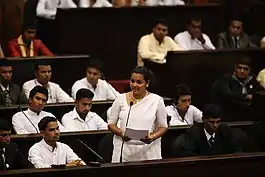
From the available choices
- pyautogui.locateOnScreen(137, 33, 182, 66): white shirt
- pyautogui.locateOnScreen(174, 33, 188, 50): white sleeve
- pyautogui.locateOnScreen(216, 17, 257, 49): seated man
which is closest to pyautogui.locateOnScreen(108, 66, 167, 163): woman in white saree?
pyautogui.locateOnScreen(137, 33, 182, 66): white shirt

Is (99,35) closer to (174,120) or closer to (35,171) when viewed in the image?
(174,120)

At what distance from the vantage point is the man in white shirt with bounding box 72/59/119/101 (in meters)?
7.80

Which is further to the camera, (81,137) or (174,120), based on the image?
(174,120)

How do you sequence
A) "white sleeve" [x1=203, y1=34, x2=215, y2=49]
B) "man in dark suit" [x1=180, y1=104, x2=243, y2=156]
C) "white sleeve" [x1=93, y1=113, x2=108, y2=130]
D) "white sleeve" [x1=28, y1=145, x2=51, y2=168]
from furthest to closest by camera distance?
"white sleeve" [x1=203, y1=34, x2=215, y2=49], "white sleeve" [x1=93, y1=113, x2=108, y2=130], "man in dark suit" [x1=180, y1=104, x2=243, y2=156], "white sleeve" [x1=28, y1=145, x2=51, y2=168]

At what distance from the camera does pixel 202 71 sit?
8.30 m

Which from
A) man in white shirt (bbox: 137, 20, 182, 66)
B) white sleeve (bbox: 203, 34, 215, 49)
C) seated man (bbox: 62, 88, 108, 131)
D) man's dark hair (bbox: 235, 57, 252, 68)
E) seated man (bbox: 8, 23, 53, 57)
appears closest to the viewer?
seated man (bbox: 62, 88, 108, 131)

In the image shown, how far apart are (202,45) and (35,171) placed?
14.3 ft

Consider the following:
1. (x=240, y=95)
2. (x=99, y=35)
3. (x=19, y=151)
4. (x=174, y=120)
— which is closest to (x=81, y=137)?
(x=19, y=151)

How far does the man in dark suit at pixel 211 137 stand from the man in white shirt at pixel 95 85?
1632 mm

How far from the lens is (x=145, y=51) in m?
8.55

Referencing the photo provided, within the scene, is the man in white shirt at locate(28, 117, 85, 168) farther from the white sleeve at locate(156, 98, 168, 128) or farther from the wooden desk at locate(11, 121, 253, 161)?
the white sleeve at locate(156, 98, 168, 128)

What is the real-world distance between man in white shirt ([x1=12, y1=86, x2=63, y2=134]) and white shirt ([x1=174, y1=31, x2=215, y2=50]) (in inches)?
103

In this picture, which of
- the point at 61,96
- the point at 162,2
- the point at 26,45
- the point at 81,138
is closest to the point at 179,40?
the point at 162,2

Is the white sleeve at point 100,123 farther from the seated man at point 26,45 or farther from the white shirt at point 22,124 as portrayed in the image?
the seated man at point 26,45
